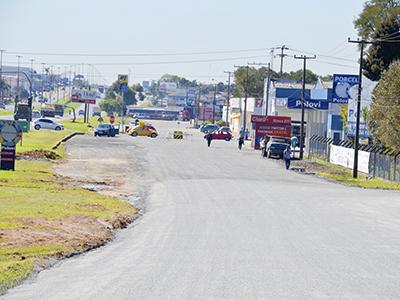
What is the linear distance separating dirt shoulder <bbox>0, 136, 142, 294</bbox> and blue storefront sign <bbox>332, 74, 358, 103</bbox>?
3913 cm

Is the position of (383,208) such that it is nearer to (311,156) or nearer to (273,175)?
(273,175)

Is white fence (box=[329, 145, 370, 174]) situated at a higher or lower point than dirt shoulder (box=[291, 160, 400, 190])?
higher

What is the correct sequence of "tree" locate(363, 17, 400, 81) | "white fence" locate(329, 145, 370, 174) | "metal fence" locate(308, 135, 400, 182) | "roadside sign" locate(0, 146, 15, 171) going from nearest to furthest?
"roadside sign" locate(0, 146, 15, 171) → "metal fence" locate(308, 135, 400, 182) → "white fence" locate(329, 145, 370, 174) → "tree" locate(363, 17, 400, 81)

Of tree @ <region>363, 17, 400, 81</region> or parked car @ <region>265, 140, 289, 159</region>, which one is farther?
tree @ <region>363, 17, 400, 81</region>

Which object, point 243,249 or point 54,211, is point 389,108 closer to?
point 54,211

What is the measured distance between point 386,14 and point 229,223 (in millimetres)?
77919

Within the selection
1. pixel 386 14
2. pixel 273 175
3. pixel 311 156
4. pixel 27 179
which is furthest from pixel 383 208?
pixel 386 14

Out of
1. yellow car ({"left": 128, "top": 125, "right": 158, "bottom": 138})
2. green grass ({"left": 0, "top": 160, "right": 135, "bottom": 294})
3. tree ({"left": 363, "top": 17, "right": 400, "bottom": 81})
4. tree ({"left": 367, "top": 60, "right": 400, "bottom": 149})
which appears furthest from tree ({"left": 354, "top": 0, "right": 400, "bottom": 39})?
green grass ({"left": 0, "top": 160, "right": 135, "bottom": 294})

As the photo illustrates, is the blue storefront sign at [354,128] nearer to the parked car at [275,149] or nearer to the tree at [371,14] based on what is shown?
the parked car at [275,149]

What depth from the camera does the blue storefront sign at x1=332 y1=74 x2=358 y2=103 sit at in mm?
90062

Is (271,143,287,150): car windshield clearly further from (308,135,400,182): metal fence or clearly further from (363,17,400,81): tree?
(363,17,400,81): tree

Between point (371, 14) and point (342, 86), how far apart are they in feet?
61.1

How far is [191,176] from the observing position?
51281 mm

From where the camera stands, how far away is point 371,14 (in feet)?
348
